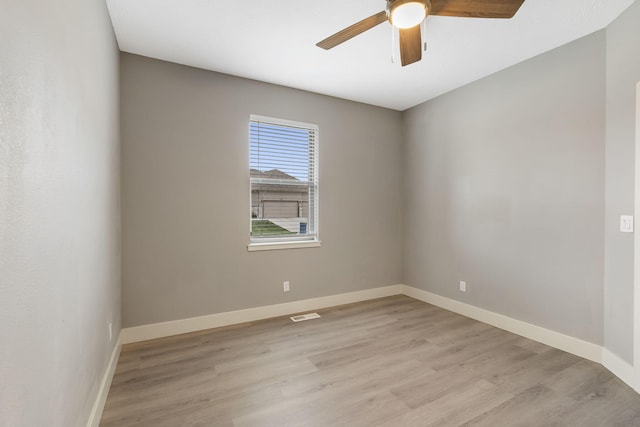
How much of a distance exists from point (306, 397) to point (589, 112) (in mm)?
3205

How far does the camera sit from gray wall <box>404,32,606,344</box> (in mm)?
2535

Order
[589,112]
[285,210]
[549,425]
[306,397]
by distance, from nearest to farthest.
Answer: [549,425]
[306,397]
[589,112]
[285,210]

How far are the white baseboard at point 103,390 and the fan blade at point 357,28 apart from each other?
2.67 metres

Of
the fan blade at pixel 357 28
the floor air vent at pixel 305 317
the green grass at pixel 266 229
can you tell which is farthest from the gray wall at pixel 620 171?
the green grass at pixel 266 229

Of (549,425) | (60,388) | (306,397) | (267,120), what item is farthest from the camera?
(267,120)

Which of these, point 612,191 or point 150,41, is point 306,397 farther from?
point 150,41

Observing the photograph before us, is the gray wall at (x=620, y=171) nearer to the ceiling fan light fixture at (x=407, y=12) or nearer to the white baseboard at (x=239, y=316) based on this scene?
the ceiling fan light fixture at (x=407, y=12)

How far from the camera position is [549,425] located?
176cm

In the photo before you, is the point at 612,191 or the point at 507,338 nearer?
the point at 612,191

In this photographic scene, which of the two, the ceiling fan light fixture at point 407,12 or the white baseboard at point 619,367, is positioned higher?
the ceiling fan light fixture at point 407,12

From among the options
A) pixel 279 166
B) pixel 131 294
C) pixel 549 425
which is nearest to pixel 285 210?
pixel 279 166

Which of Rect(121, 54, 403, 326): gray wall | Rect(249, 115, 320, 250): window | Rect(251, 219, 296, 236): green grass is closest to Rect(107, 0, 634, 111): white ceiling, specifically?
Rect(121, 54, 403, 326): gray wall

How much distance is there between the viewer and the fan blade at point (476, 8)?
1.68m

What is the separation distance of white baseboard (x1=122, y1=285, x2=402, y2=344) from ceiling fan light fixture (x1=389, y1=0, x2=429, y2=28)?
3.00 m
